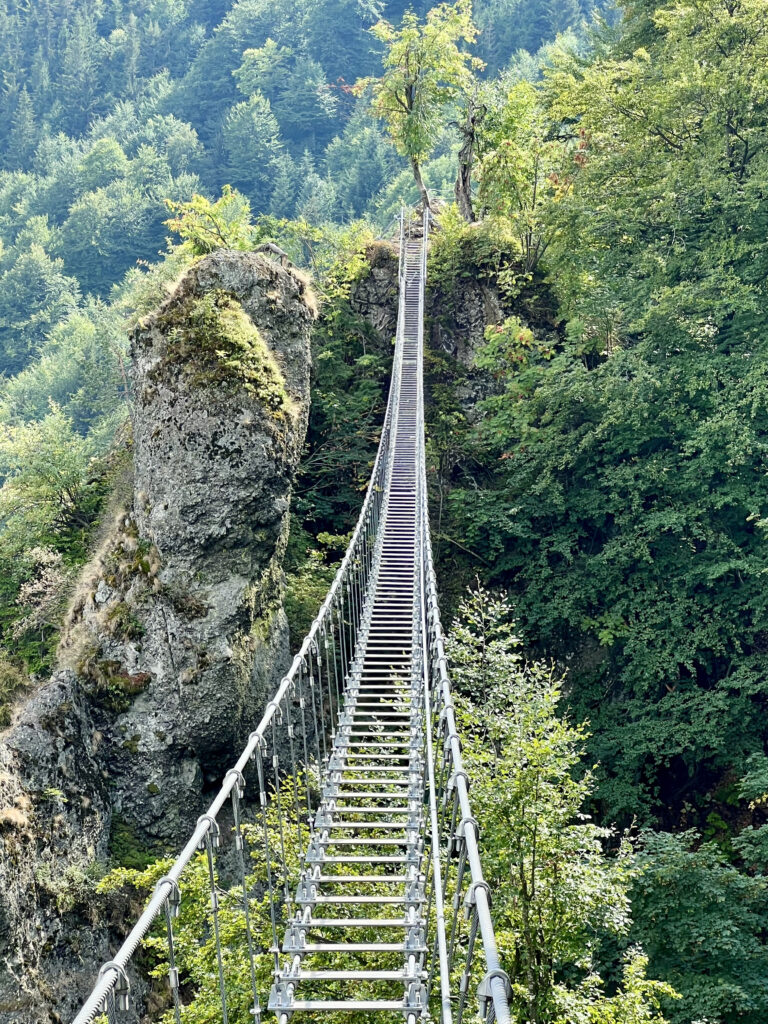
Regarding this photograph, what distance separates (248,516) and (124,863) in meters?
4.58

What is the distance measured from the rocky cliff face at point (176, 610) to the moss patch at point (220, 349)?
0.02 meters

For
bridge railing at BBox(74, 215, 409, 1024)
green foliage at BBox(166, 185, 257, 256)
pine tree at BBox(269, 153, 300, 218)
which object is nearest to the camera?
bridge railing at BBox(74, 215, 409, 1024)

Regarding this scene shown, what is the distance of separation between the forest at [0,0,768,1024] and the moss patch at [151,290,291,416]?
107 inches

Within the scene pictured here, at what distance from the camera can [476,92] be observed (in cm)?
2269


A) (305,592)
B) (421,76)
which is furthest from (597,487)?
(421,76)

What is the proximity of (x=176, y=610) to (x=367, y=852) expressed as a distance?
493cm

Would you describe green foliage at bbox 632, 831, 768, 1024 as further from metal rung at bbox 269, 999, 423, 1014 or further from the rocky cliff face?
metal rung at bbox 269, 999, 423, 1014

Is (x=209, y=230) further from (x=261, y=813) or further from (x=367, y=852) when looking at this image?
(x=261, y=813)

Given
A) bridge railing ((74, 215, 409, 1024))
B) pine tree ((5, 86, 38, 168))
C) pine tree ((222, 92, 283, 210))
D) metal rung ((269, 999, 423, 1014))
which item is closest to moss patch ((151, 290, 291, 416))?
bridge railing ((74, 215, 409, 1024))

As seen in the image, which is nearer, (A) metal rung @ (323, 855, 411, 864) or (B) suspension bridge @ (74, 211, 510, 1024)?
(B) suspension bridge @ (74, 211, 510, 1024)

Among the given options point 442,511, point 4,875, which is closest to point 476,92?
point 442,511

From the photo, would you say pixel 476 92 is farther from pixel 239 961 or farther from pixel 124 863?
pixel 239 961

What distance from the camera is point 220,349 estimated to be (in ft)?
39.8

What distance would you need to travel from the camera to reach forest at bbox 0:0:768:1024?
384 inches
